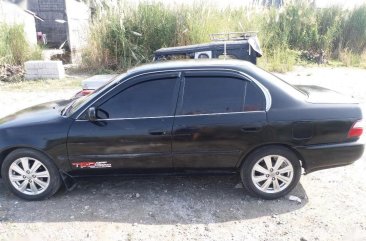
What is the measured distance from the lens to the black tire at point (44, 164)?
3922 millimetres

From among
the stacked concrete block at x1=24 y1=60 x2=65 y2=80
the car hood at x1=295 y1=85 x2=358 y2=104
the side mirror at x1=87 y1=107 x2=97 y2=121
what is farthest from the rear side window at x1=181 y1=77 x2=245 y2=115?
the stacked concrete block at x1=24 y1=60 x2=65 y2=80

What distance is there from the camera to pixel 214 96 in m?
3.84

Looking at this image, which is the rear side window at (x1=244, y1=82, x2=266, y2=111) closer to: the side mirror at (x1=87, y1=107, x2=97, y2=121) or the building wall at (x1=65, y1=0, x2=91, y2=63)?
the side mirror at (x1=87, y1=107, x2=97, y2=121)

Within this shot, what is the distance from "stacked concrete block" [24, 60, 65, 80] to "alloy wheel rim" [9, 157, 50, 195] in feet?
23.2

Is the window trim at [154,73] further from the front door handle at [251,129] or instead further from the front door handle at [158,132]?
the front door handle at [158,132]

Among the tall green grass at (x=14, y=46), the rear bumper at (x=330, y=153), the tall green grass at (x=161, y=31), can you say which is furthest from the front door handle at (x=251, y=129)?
the tall green grass at (x=14, y=46)

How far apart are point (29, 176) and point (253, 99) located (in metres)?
2.64

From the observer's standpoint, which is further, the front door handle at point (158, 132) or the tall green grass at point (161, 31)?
the tall green grass at point (161, 31)

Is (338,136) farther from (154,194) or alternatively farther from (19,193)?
(19,193)

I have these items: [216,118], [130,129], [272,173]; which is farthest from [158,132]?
[272,173]

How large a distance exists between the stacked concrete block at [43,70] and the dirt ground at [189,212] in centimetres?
663

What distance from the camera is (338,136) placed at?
3811 millimetres

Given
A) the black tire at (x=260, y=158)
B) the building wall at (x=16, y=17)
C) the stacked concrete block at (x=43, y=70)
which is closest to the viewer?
the black tire at (x=260, y=158)

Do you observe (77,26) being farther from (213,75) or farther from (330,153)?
(330,153)
